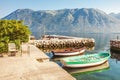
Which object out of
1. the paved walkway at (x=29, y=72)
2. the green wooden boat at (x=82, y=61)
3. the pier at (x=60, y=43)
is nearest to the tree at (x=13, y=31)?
the green wooden boat at (x=82, y=61)

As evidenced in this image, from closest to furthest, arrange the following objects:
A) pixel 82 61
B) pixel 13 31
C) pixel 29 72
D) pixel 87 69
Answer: pixel 29 72 < pixel 13 31 < pixel 82 61 < pixel 87 69

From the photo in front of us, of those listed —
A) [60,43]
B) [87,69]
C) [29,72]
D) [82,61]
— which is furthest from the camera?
[60,43]

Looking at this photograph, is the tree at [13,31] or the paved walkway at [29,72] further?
the tree at [13,31]

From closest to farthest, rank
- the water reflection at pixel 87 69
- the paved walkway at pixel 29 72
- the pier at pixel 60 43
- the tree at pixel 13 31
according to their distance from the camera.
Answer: the paved walkway at pixel 29 72
the tree at pixel 13 31
the water reflection at pixel 87 69
the pier at pixel 60 43

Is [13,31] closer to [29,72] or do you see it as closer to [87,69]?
[87,69]

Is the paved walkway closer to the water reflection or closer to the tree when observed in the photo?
the tree

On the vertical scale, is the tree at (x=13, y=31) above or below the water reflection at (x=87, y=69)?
above

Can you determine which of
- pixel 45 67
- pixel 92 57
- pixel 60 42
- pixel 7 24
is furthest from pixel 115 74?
pixel 60 42

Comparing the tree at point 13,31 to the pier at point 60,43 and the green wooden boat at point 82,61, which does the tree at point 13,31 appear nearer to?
the green wooden boat at point 82,61

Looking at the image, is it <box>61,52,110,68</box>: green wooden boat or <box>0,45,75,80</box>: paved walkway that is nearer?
<box>0,45,75,80</box>: paved walkway

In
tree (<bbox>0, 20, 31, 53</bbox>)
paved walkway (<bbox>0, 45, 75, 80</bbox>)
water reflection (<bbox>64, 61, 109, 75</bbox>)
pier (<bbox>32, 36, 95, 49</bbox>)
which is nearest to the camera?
paved walkway (<bbox>0, 45, 75, 80</bbox>)

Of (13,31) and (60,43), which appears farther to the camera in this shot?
(60,43)

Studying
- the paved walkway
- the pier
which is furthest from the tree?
the pier

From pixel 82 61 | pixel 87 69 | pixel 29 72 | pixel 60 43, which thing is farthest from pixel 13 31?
pixel 60 43
